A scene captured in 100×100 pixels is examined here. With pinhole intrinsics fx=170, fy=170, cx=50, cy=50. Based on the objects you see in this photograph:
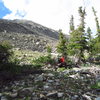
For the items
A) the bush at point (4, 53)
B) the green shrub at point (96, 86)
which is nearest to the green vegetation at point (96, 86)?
the green shrub at point (96, 86)

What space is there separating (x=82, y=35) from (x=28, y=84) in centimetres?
1763

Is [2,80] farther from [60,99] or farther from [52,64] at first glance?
[52,64]

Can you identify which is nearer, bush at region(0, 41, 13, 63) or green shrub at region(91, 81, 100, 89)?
green shrub at region(91, 81, 100, 89)

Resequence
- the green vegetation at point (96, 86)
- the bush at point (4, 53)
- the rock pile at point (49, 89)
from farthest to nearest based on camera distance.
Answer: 1. the bush at point (4, 53)
2. the green vegetation at point (96, 86)
3. the rock pile at point (49, 89)

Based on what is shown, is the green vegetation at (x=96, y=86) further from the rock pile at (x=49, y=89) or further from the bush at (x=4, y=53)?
the bush at (x=4, y=53)

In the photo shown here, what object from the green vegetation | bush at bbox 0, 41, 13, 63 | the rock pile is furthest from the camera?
bush at bbox 0, 41, 13, 63

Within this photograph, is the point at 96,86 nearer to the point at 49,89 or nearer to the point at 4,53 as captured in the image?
the point at 49,89

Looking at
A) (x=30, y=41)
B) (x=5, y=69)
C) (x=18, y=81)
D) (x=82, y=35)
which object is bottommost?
(x=18, y=81)

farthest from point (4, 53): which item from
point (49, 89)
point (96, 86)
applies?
point (96, 86)

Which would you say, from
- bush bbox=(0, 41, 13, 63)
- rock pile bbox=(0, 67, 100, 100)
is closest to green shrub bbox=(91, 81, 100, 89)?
rock pile bbox=(0, 67, 100, 100)

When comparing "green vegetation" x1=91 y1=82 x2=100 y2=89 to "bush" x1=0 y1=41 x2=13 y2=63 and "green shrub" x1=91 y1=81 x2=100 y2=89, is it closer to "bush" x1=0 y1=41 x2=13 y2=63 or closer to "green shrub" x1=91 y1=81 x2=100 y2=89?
"green shrub" x1=91 y1=81 x2=100 y2=89

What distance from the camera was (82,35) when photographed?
2408cm

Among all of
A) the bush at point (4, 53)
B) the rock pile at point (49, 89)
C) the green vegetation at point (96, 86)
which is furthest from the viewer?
the bush at point (4, 53)

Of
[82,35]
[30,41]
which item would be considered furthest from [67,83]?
[30,41]
